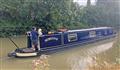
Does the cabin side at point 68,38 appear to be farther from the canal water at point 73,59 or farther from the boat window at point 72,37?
the canal water at point 73,59

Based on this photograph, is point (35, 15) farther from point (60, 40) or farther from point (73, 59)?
point (73, 59)

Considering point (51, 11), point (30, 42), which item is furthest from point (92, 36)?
point (30, 42)

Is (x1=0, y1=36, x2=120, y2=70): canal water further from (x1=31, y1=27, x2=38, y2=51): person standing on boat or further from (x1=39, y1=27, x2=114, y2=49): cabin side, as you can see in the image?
(x1=31, y1=27, x2=38, y2=51): person standing on boat

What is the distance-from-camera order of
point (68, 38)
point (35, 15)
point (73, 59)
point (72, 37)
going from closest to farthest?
1. point (73, 59)
2. point (68, 38)
3. point (72, 37)
4. point (35, 15)

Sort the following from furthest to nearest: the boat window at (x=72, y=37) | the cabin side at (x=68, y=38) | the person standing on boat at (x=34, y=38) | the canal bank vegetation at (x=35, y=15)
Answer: the canal bank vegetation at (x=35, y=15)
the boat window at (x=72, y=37)
the cabin side at (x=68, y=38)
the person standing on boat at (x=34, y=38)

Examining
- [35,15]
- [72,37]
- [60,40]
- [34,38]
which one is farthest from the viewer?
[35,15]

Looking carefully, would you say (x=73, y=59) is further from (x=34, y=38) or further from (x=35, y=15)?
(x=35, y=15)

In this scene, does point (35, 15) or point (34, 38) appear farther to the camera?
point (35, 15)

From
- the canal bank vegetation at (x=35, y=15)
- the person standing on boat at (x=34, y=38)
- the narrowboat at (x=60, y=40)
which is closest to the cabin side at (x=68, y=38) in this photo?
the narrowboat at (x=60, y=40)

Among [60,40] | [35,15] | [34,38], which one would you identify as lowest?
[60,40]

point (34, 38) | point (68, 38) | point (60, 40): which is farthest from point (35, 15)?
point (34, 38)

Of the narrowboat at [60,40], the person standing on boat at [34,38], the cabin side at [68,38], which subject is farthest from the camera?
the cabin side at [68,38]

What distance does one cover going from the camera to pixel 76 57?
11.8 meters

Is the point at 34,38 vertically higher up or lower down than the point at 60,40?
higher up
